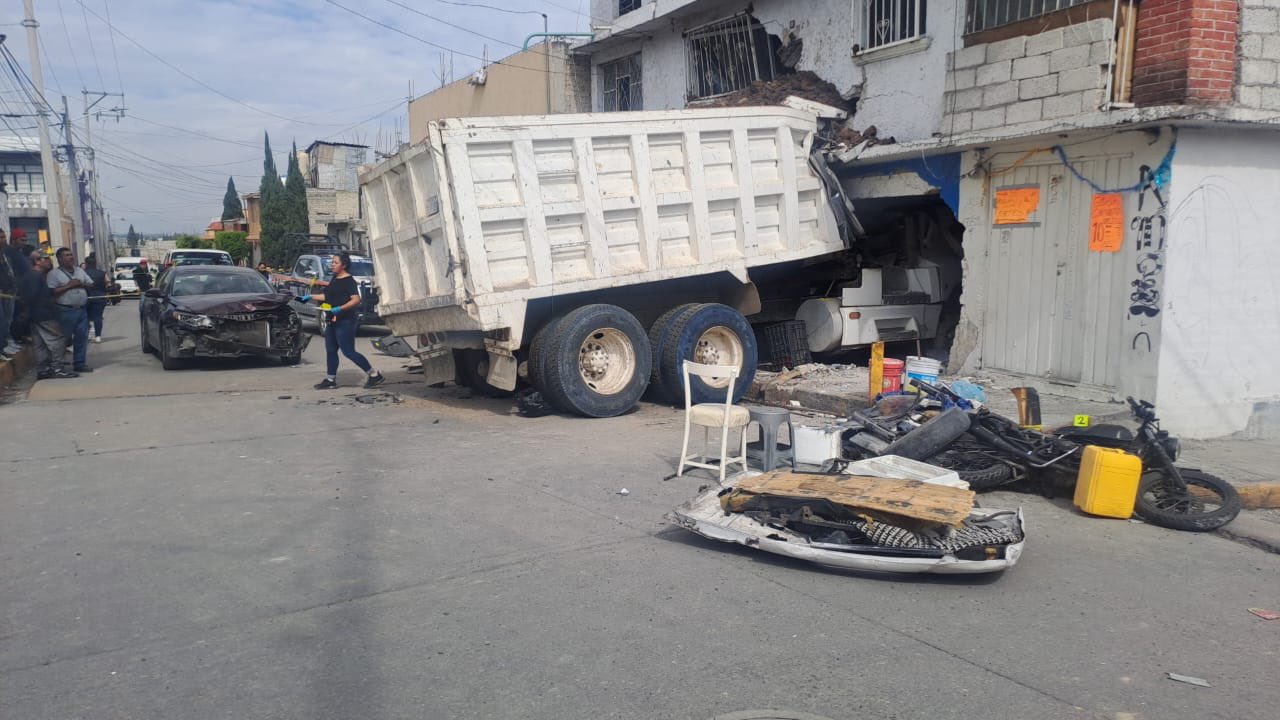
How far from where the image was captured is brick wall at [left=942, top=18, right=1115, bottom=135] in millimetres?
8672

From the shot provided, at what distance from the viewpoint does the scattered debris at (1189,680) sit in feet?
12.0

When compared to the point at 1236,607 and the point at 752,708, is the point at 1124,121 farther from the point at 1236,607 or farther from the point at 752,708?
the point at 752,708

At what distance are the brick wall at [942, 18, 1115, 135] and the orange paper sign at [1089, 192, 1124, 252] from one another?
856 mm

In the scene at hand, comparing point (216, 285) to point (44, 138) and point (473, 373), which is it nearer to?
point (473, 373)

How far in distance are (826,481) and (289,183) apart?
55380mm

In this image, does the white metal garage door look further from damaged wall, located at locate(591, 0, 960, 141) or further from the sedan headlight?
the sedan headlight

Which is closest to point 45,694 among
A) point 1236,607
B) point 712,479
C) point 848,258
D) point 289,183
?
point 712,479

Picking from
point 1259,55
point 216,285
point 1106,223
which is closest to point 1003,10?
point 1259,55

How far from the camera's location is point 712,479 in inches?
277

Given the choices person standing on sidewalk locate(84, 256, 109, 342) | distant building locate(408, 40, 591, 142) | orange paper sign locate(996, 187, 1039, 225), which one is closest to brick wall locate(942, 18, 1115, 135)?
orange paper sign locate(996, 187, 1039, 225)

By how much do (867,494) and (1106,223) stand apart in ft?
17.4

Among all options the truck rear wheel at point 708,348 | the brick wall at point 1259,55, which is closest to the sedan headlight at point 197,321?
the truck rear wheel at point 708,348

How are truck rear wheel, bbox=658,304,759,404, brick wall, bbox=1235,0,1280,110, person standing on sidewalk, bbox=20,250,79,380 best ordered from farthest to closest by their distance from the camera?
person standing on sidewalk, bbox=20,250,79,380 → truck rear wheel, bbox=658,304,759,404 → brick wall, bbox=1235,0,1280,110

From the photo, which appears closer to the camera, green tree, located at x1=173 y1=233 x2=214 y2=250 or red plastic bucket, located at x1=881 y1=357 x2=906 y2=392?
red plastic bucket, located at x1=881 y1=357 x2=906 y2=392
